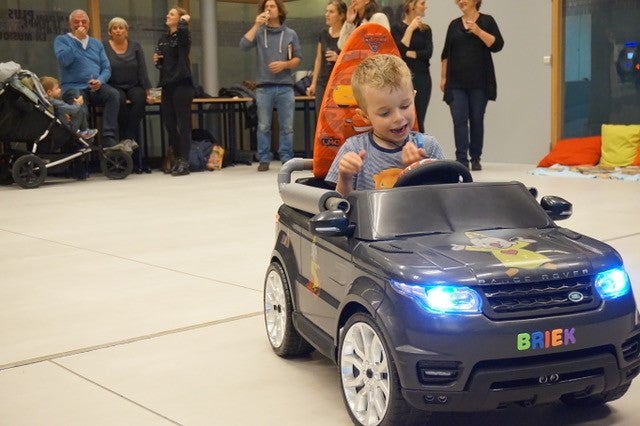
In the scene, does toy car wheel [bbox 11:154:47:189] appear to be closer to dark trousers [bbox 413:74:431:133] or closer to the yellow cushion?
dark trousers [bbox 413:74:431:133]

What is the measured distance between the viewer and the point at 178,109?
9.91 m

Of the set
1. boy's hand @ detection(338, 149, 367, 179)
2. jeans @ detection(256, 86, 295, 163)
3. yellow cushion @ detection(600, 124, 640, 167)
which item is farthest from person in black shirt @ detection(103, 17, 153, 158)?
boy's hand @ detection(338, 149, 367, 179)

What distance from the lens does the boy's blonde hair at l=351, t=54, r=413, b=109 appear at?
2.78m

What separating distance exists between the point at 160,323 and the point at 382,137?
119 centimetres

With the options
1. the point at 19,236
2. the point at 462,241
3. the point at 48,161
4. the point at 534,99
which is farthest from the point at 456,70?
the point at 462,241

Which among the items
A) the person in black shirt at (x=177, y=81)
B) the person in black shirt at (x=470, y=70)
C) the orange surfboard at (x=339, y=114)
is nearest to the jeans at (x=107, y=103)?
the person in black shirt at (x=177, y=81)

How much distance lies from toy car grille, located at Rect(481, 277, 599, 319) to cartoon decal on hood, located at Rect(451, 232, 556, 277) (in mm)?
42

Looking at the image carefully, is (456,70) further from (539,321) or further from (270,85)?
(539,321)

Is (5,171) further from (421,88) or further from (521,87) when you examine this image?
(521,87)

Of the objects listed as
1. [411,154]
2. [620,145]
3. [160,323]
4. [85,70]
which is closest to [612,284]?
[411,154]

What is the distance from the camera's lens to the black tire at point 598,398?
2.24 m

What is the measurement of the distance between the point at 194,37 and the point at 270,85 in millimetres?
3404

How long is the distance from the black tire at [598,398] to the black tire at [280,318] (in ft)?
2.98

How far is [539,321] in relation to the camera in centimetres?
203
